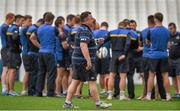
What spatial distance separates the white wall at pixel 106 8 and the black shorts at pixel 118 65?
33.3ft

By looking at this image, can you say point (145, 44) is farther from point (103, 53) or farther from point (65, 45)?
point (65, 45)

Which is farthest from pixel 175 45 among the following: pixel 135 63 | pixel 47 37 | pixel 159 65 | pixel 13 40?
pixel 13 40

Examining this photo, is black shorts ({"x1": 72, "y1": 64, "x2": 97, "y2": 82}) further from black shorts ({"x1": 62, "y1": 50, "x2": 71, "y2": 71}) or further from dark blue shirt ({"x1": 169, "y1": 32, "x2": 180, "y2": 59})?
dark blue shirt ({"x1": 169, "y1": 32, "x2": 180, "y2": 59})

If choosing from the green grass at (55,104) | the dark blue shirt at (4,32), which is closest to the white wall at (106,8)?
the dark blue shirt at (4,32)

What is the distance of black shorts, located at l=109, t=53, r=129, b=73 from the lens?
11.5m

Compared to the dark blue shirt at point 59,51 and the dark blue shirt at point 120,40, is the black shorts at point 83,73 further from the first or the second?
the dark blue shirt at point 59,51

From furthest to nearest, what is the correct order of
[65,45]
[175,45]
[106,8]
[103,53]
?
[106,8], [103,53], [175,45], [65,45]

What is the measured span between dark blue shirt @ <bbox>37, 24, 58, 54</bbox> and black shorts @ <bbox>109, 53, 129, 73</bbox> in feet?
4.03

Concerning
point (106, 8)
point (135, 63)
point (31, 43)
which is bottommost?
point (135, 63)

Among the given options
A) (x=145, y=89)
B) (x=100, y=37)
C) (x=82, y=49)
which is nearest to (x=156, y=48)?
(x=145, y=89)

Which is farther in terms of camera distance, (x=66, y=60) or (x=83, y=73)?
(x=66, y=60)

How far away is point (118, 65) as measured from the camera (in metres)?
11.6

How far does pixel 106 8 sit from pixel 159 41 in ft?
35.0

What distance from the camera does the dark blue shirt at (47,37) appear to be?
1159 centimetres
